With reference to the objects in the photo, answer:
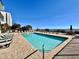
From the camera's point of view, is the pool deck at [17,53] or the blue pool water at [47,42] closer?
the pool deck at [17,53]

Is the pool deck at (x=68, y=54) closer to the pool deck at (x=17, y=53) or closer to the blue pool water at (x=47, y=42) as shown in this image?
the pool deck at (x=17, y=53)

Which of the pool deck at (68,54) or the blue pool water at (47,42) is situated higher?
the pool deck at (68,54)

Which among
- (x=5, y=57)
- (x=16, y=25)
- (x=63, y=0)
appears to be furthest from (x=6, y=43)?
(x=16, y=25)

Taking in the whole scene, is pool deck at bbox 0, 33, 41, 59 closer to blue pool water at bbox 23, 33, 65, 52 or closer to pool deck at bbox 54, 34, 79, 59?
pool deck at bbox 54, 34, 79, 59

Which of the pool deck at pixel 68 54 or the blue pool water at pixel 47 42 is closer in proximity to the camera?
the pool deck at pixel 68 54

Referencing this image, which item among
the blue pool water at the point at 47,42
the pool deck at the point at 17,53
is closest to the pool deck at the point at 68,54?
the pool deck at the point at 17,53

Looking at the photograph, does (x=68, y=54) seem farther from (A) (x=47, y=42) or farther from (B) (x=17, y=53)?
(A) (x=47, y=42)

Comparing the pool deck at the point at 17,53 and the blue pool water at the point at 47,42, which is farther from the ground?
the pool deck at the point at 17,53

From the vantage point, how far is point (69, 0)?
63.4ft

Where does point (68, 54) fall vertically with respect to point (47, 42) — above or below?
above

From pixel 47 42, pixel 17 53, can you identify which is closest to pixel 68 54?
pixel 17 53

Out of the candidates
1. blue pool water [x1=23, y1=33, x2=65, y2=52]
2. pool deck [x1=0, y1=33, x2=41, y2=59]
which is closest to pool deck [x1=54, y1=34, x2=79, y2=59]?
pool deck [x1=0, y1=33, x2=41, y2=59]

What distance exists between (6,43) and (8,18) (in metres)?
53.5

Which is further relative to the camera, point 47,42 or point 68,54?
point 47,42
